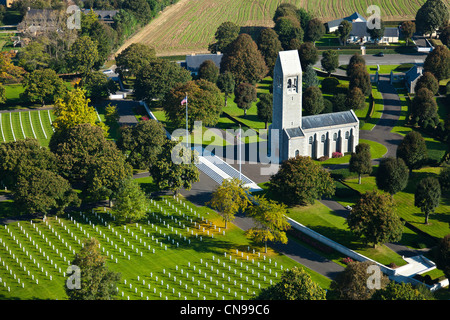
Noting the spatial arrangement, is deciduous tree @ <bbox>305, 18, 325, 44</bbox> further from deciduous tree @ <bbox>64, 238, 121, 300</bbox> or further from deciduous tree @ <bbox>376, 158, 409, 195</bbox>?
deciduous tree @ <bbox>64, 238, 121, 300</bbox>

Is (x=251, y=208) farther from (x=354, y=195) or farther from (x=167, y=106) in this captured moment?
(x=167, y=106)

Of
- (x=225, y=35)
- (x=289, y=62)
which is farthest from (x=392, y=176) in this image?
(x=225, y=35)

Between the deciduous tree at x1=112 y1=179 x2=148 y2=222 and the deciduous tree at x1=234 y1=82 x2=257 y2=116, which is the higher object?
the deciduous tree at x1=234 y1=82 x2=257 y2=116

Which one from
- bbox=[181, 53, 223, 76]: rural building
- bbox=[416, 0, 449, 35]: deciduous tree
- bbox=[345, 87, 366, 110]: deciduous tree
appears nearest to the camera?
bbox=[345, 87, 366, 110]: deciduous tree

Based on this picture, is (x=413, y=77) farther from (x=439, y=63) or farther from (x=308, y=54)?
(x=308, y=54)

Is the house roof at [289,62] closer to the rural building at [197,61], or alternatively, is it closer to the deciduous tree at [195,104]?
the deciduous tree at [195,104]

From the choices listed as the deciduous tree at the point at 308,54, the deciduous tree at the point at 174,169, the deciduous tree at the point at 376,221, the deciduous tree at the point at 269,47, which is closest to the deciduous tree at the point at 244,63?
the deciduous tree at the point at 269,47

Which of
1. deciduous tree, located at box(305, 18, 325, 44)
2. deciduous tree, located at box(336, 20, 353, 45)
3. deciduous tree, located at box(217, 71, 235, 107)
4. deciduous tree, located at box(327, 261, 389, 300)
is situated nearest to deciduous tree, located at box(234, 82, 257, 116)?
deciduous tree, located at box(217, 71, 235, 107)

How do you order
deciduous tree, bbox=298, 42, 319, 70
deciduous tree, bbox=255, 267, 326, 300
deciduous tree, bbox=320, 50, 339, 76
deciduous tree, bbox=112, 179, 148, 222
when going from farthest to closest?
deciduous tree, bbox=298, 42, 319, 70, deciduous tree, bbox=320, 50, 339, 76, deciduous tree, bbox=112, 179, 148, 222, deciduous tree, bbox=255, 267, 326, 300
